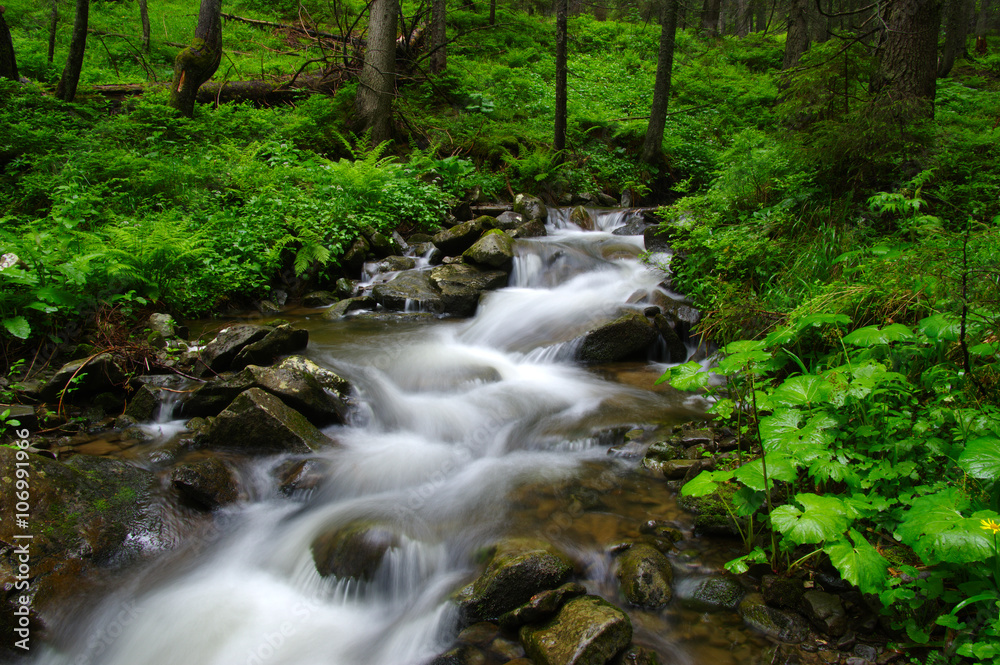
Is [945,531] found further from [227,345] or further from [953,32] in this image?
[953,32]

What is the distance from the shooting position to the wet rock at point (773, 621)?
8.44 feet

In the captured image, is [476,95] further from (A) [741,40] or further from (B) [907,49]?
(A) [741,40]

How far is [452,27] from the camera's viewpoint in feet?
66.6

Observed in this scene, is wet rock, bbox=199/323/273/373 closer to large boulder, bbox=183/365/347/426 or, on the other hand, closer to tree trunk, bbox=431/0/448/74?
large boulder, bbox=183/365/347/426

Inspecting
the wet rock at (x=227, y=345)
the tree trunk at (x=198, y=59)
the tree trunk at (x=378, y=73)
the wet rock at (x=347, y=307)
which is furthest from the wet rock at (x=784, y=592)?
the tree trunk at (x=198, y=59)

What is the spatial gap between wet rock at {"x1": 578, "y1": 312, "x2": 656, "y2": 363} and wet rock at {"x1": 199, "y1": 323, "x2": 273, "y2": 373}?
3655 mm

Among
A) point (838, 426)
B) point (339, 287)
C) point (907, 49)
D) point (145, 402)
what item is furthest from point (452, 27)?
point (838, 426)

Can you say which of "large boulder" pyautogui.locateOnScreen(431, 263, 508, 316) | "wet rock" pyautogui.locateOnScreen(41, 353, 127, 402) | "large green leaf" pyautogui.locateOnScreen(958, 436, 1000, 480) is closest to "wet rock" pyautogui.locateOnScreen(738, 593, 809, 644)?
"large green leaf" pyautogui.locateOnScreen(958, 436, 1000, 480)

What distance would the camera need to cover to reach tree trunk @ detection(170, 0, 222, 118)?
33.7 feet

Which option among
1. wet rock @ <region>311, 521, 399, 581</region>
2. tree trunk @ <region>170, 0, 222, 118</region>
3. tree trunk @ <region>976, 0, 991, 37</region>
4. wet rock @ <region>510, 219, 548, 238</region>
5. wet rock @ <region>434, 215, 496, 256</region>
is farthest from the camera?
tree trunk @ <region>976, 0, 991, 37</region>

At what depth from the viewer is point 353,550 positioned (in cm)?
343

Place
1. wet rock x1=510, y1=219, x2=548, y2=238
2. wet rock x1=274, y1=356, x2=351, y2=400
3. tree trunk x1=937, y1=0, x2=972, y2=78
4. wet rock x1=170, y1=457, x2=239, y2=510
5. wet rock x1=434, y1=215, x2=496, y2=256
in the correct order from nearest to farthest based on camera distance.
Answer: wet rock x1=170, y1=457, x2=239, y2=510 → wet rock x1=274, y1=356, x2=351, y2=400 → wet rock x1=434, y1=215, x2=496, y2=256 → wet rock x1=510, y1=219, x2=548, y2=238 → tree trunk x1=937, y1=0, x2=972, y2=78

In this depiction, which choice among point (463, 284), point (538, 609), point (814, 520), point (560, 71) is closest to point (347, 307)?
point (463, 284)

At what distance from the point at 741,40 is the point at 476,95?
53.6 ft
